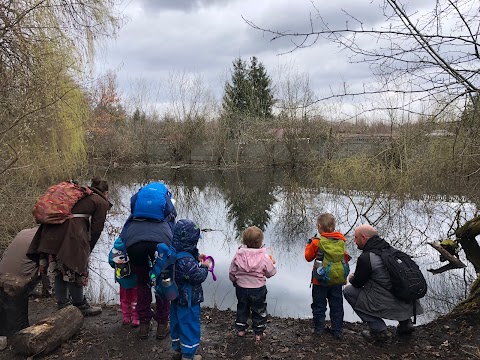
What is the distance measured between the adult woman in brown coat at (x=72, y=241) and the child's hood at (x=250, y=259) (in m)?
1.48

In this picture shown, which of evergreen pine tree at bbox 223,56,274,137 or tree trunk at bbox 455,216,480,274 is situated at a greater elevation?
evergreen pine tree at bbox 223,56,274,137

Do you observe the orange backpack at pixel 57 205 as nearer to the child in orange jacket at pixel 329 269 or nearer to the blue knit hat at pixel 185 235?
the blue knit hat at pixel 185 235

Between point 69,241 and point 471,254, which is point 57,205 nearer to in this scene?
point 69,241

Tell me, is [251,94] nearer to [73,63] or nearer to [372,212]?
[372,212]

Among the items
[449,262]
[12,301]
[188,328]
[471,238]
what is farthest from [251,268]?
[449,262]

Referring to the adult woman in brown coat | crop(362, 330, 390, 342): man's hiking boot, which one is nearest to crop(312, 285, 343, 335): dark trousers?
crop(362, 330, 390, 342): man's hiking boot

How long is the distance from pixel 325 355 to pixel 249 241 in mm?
1225

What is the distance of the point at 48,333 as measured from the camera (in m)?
3.66

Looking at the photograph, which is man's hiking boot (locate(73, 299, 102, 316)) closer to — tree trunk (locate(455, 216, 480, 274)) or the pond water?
the pond water

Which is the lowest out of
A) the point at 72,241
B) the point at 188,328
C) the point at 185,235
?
the point at 188,328

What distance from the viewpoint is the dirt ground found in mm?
3742

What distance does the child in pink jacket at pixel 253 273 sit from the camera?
391 cm

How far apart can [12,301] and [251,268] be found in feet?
7.30

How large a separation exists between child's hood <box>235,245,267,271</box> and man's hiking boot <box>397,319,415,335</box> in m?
1.55
